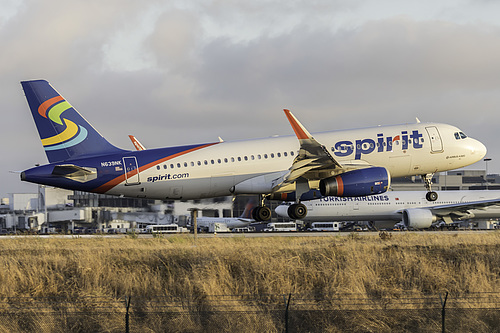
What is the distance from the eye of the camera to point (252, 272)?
83.5 feet

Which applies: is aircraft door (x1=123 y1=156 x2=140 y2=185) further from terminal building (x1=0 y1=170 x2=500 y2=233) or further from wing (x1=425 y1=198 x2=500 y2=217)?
wing (x1=425 y1=198 x2=500 y2=217)

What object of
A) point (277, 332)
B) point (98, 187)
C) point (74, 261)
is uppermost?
point (98, 187)

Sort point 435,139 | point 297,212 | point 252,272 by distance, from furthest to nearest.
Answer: point 435,139
point 297,212
point 252,272

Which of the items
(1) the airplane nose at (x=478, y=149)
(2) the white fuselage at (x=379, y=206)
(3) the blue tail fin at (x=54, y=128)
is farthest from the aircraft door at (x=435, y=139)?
(2) the white fuselage at (x=379, y=206)

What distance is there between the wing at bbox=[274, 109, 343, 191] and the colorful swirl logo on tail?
1190cm

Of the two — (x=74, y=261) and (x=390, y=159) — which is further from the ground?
(x=390, y=159)

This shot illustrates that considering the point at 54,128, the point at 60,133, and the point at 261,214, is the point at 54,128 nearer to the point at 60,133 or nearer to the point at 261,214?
the point at 60,133

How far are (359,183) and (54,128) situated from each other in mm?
17525

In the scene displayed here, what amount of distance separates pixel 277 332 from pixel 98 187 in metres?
18.6

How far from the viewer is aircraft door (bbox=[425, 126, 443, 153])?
128 ft

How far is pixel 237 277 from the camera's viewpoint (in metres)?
25.5

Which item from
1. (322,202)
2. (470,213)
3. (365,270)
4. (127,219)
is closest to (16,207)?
(127,219)

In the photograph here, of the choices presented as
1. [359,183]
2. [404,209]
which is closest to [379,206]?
[404,209]

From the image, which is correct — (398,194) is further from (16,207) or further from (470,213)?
(16,207)
